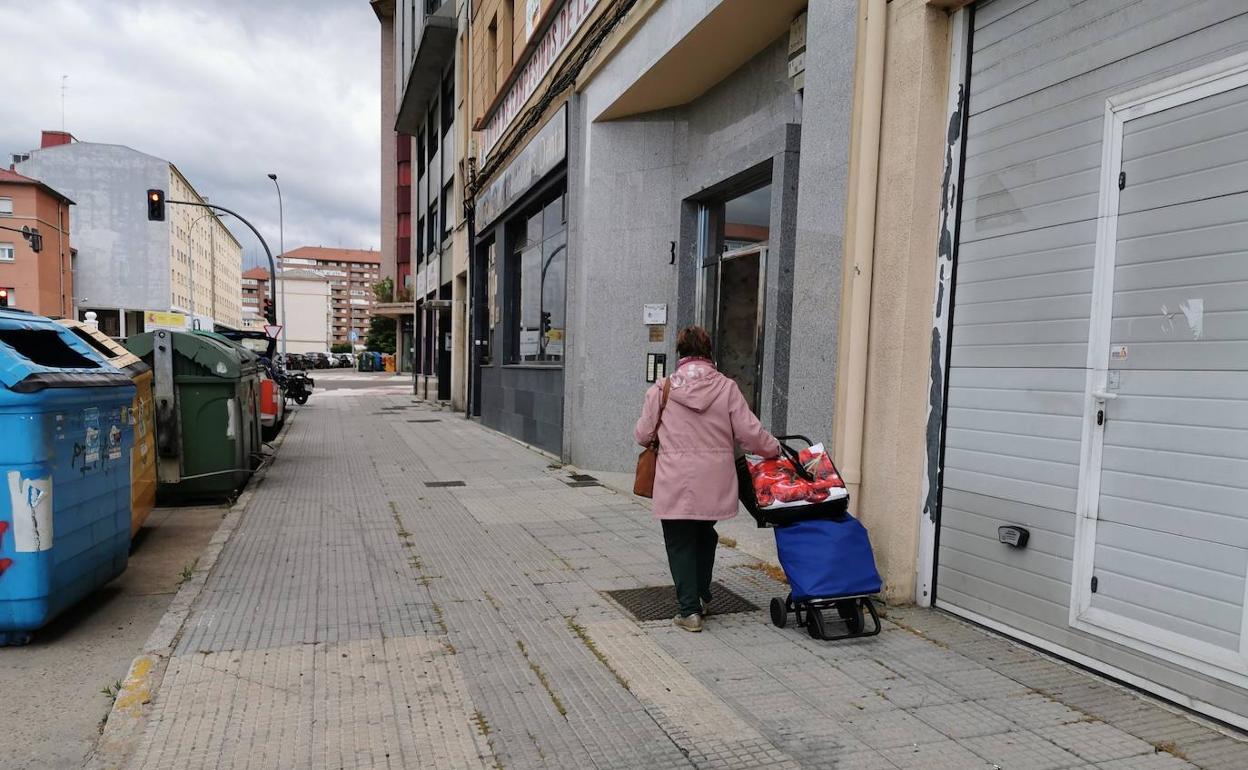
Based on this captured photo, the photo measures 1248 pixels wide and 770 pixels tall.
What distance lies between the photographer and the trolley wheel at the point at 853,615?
4027 millimetres

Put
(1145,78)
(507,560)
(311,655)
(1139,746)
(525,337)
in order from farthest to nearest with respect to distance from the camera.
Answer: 1. (525,337)
2. (507,560)
3. (311,655)
4. (1145,78)
5. (1139,746)

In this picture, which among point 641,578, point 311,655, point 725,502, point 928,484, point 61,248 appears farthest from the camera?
point 61,248

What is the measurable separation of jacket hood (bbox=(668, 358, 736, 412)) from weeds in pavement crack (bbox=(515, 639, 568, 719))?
1542mm

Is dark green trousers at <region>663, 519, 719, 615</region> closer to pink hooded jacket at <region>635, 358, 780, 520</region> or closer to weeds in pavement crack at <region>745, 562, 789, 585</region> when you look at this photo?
pink hooded jacket at <region>635, 358, 780, 520</region>

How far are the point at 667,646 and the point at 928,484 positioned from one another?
1835 millimetres

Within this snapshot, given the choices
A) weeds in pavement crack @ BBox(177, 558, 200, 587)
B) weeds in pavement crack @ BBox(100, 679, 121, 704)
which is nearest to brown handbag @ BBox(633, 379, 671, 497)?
weeds in pavement crack @ BBox(100, 679, 121, 704)

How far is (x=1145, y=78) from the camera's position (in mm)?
3400

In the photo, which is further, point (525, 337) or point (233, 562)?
point (525, 337)

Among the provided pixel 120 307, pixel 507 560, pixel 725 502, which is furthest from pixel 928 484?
pixel 120 307

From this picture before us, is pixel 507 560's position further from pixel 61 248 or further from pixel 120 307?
pixel 120 307

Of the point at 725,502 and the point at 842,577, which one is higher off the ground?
the point at 725,502

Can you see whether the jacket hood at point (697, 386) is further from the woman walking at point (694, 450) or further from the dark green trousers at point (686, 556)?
the dark green trousers at point (686, 556)

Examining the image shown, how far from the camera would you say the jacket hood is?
4.12 m

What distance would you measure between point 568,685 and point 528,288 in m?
10.3
